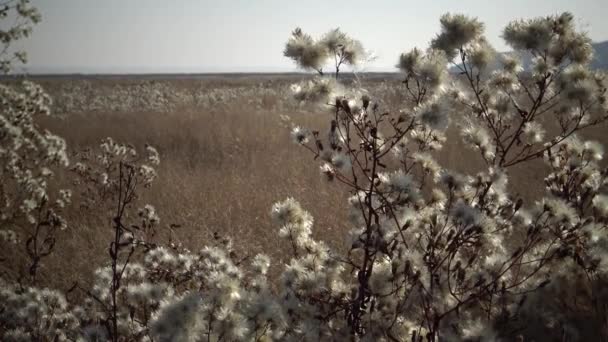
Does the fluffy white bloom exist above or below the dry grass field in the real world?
above

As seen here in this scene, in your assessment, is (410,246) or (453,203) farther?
(410,246)

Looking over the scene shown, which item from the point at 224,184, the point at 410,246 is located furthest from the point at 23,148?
the point at 410,246

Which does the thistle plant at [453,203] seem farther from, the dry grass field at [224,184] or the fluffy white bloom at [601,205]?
the dry grass field at [224,184]

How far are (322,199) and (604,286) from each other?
4123mm

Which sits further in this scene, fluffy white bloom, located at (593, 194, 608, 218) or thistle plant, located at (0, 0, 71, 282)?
thistle plant, located at (0, 0, 71, 282)

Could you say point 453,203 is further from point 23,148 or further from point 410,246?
point 23,148

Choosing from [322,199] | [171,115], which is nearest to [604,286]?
[322,199]

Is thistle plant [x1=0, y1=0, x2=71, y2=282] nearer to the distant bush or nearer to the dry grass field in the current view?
the dry grass field

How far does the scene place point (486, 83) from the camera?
3.47 m

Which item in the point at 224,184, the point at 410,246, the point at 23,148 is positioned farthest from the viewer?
the point at 224,184

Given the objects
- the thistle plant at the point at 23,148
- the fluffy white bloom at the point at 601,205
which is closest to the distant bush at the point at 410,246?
the fluffy white bloom at the point at 601,205

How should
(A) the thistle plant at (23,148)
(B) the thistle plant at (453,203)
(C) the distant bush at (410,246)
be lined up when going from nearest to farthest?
(C) the distant bush at (410,246), (B) the thistle plant at (453,203), (A) the thistle plant at (23,148)

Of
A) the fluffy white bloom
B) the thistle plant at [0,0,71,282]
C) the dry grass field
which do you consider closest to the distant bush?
the fluffy white bloom

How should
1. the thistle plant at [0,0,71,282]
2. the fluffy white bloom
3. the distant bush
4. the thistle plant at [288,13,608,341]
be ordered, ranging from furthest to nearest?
the thistle plant at [0,0,71,282] < the fluffy white bloom < the thistle plant at [288,13,608,341] < the distant bush
